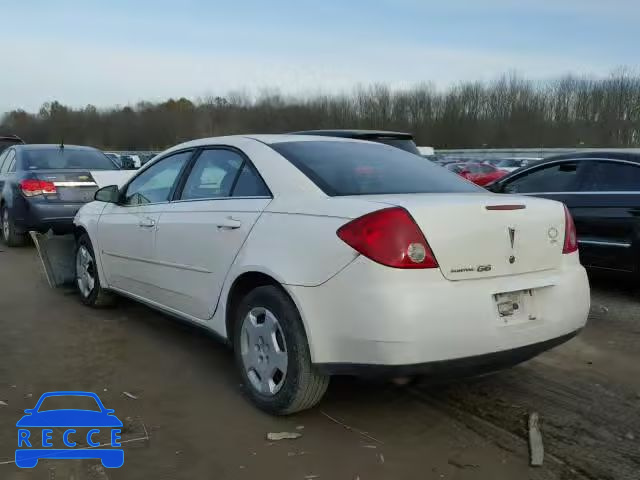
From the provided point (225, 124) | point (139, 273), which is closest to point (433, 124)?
point (225, 124)

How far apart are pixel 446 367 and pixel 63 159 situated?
306 inches

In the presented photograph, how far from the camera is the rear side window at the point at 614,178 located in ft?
19.4

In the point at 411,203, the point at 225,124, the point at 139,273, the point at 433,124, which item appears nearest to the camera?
the point at 411,203

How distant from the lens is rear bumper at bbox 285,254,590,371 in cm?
277

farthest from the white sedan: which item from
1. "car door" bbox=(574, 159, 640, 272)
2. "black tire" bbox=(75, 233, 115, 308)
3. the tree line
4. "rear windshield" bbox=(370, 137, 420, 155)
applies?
the tree line

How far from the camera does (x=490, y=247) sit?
2988 mm

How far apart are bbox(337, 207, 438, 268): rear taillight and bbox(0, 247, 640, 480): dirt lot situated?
0.76 m

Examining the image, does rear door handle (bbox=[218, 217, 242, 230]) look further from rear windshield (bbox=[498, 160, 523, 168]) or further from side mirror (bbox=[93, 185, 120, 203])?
rear windshield (bbox=[498, 160, 523, 168])

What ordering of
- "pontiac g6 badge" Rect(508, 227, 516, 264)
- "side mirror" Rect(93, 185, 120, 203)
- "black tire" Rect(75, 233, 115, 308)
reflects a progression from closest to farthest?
"pontiac g6 badge" Rect(508, 227, 516, 264) → "side mirror" Rect(93, 185, 120, 203) → "black tire" Rect(75, 233, 115, 308)

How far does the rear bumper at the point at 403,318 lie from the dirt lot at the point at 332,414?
0.47m

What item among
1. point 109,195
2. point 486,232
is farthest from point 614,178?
point 109,195

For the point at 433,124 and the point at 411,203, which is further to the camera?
the point at 433,124

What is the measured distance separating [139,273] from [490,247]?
2.75 m

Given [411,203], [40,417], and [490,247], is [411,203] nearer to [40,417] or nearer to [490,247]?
[490,247]
